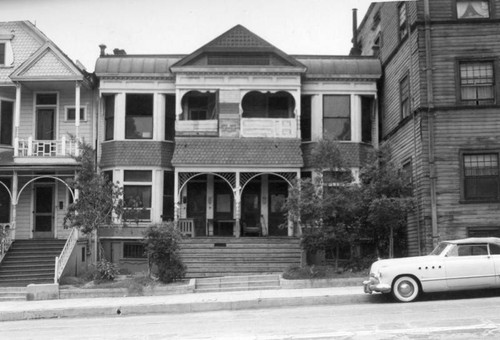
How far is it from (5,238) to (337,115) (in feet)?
46.2

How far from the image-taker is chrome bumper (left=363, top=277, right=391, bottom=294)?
14016 mm

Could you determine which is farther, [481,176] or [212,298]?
[481,176]

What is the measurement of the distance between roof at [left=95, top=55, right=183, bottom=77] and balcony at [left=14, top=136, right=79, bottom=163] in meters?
3.23

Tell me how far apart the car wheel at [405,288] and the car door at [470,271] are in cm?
79

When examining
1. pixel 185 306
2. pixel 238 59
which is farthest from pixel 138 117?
pixel 185 306

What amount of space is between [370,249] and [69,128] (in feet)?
44.7

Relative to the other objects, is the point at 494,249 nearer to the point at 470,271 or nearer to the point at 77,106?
the point at 470,271

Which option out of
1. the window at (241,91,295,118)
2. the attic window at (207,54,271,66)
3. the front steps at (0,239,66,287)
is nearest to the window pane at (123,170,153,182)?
the front steps at (0,239,66,287)

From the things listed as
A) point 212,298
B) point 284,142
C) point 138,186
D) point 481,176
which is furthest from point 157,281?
point 481,176

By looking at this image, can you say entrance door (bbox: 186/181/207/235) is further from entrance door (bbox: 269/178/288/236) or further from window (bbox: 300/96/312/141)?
window (bbox: 300/96/312/141)

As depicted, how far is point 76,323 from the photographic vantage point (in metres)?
13.6

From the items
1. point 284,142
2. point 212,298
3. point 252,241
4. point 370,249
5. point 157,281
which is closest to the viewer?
point 212,298

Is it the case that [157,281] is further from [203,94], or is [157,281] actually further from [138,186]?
[203,94]

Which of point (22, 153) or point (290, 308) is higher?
point (22, 153)
